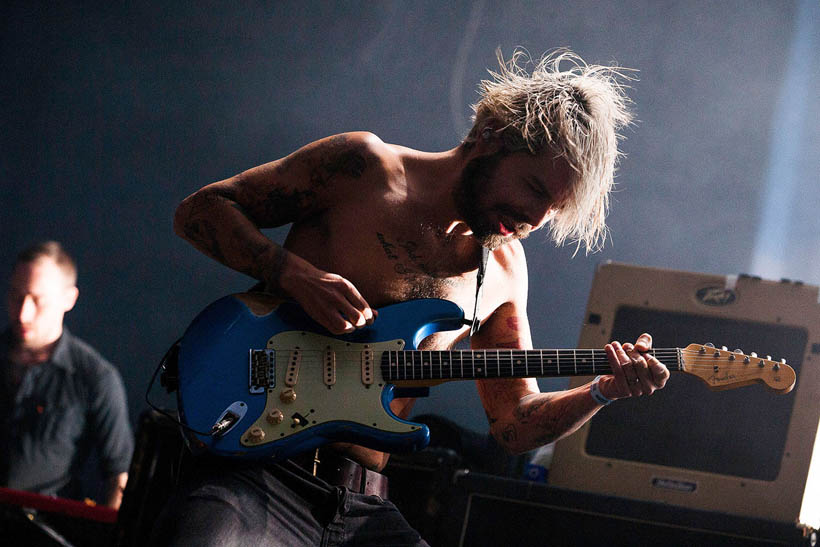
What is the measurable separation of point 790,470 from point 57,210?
144 inches

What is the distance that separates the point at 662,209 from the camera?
3758mm

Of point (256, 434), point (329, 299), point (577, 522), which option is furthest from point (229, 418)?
point (577, 522)

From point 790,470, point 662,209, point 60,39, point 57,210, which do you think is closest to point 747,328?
point 790,470

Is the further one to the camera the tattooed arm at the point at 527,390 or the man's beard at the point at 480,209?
the man's beard at the point at 480,209

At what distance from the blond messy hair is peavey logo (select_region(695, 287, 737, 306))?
0.52 m

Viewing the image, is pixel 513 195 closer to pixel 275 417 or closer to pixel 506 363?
pixel 506 363

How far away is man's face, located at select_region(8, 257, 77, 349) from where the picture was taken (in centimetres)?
349

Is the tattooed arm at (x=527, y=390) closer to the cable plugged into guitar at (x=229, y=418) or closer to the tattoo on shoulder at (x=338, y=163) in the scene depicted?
the tattoo on shoulder at (x=338, y=163)

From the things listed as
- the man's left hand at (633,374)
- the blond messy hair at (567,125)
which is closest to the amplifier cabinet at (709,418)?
the blond messy hair at (567,125)

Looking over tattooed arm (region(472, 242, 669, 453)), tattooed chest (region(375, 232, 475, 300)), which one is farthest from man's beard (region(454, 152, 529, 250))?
tattooed arm (region(472, 242, 669, 453))

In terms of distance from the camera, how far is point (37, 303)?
353 centimetres

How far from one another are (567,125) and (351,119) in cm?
221

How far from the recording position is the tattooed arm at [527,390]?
72.3 inches

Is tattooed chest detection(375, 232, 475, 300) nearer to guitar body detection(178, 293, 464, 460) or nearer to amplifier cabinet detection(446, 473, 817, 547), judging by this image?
guitar body detection(178, 293, 464, 460)
